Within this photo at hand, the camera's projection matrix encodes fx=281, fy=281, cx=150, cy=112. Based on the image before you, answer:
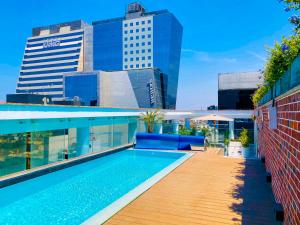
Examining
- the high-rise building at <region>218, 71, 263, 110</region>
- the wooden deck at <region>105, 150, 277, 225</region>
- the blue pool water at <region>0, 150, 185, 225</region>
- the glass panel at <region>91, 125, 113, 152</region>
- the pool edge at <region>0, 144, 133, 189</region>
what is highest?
the high-rise building at <region>218, 71, 263, 110</region>

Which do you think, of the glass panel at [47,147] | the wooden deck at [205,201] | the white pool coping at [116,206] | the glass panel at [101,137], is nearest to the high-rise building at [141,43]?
the glass panel at [101,137]

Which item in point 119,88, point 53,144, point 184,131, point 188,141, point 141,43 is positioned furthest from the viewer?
point 141,43

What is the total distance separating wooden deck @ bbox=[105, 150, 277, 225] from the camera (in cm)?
537

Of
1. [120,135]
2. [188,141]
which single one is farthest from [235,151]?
[120,135]

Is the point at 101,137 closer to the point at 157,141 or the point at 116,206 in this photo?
the point at 157,141

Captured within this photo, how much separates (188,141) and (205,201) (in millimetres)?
11794

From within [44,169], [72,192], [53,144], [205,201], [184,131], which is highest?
[184,131]

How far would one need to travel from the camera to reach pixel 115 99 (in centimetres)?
6906

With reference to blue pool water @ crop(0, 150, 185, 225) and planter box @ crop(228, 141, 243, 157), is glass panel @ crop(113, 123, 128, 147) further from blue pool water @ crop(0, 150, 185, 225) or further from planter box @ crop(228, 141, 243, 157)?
planter box @ crop(228, 141, 243, 157)

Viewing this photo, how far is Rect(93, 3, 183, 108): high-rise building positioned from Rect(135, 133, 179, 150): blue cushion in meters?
58.9

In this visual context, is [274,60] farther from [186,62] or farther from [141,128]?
[186,62]

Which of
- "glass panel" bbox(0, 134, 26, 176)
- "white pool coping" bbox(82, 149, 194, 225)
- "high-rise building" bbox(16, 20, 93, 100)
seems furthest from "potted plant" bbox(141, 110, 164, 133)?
"high-rise building" bbox(16, 20, 93, 100)

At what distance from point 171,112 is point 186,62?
6427 centimetres

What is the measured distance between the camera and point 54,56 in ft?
340
